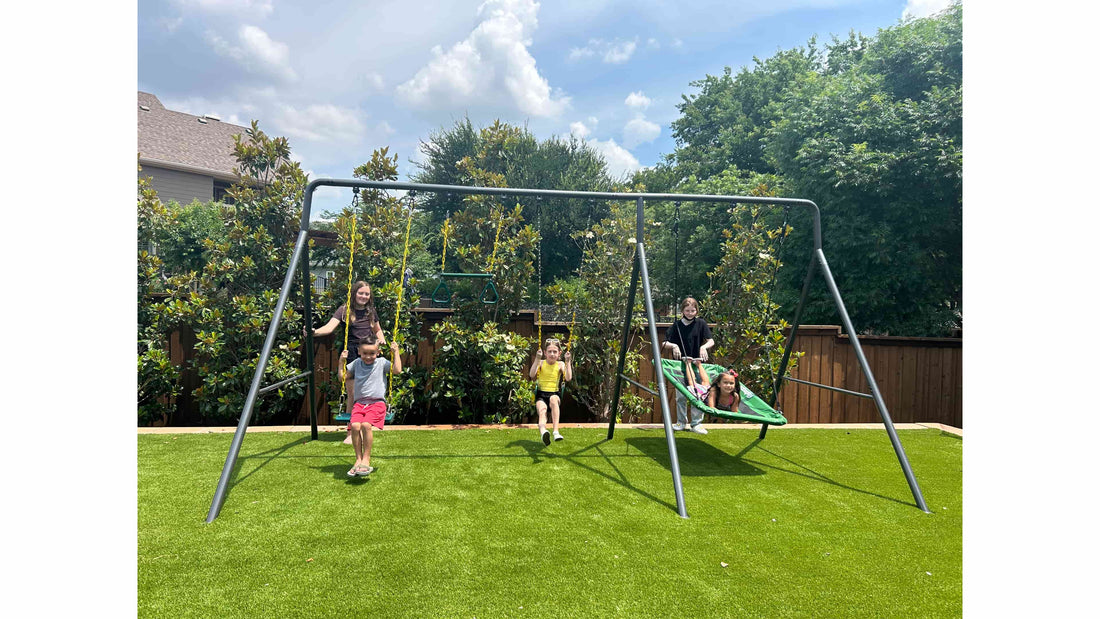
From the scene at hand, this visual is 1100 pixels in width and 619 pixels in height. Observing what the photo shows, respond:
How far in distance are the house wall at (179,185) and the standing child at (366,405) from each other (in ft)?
45.6

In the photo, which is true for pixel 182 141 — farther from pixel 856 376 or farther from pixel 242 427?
pixel 856 376

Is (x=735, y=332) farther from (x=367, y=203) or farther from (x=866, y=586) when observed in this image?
(x=367, y=203)

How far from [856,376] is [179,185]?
17.5 meters

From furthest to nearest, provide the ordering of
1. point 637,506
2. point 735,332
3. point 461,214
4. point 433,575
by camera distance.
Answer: point 735,332 → point 461,214 → point 637,506 → point 433,575

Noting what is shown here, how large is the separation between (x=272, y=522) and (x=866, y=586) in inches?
134

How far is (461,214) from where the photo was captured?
6.83m

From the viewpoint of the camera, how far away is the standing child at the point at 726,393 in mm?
4844

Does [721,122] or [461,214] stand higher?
[721,122]

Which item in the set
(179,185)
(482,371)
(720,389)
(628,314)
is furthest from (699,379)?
(179,185)

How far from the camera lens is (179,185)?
1476 cm

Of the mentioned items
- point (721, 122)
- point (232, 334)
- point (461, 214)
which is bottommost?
point (232, 334)

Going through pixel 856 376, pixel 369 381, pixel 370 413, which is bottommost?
pixel 856 376
